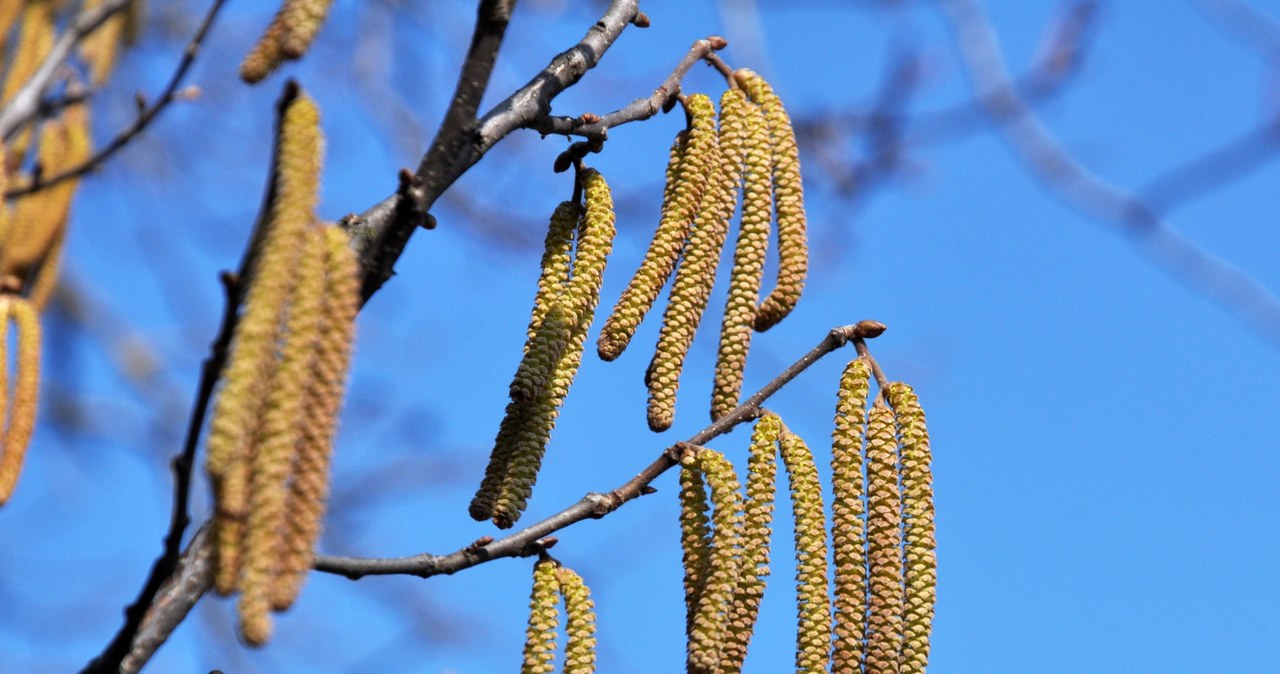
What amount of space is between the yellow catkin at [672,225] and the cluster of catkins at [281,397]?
1.71 ft

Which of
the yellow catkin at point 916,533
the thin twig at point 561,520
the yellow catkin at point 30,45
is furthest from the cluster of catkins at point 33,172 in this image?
the yellow catkin at point 916,533

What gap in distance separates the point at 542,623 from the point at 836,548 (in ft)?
1.16

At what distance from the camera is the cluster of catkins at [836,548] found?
147 cm

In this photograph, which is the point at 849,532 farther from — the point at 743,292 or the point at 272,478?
the point at 272,478

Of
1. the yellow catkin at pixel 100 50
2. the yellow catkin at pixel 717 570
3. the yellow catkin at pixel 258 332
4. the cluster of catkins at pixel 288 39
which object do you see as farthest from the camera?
the yellow catkin at pixel 100 50

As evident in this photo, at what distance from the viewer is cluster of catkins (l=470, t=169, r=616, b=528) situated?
1.56m

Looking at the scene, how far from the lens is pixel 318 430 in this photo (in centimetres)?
106

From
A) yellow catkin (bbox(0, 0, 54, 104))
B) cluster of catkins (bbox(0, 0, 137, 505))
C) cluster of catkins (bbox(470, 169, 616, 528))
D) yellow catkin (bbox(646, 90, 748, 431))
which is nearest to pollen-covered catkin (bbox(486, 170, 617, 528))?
cluster of catkins (bbox(470, 169, 616, 528))

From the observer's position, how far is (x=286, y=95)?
1142 millimetres

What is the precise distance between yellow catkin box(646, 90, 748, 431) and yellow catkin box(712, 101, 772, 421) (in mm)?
28

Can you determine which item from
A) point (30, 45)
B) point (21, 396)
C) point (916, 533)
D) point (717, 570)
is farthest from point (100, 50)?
point (916, 533)

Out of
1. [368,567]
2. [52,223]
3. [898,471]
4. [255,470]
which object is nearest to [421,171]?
[255,470]

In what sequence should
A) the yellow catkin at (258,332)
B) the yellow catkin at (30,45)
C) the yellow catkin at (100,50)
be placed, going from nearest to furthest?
the yellow catkin at (258,332) → the yellow catkin at (30,45) → the yellow catkin at (100,50)

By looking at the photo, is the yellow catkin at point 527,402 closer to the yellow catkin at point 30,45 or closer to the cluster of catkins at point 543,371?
the cluster of catkins at point 543,371
